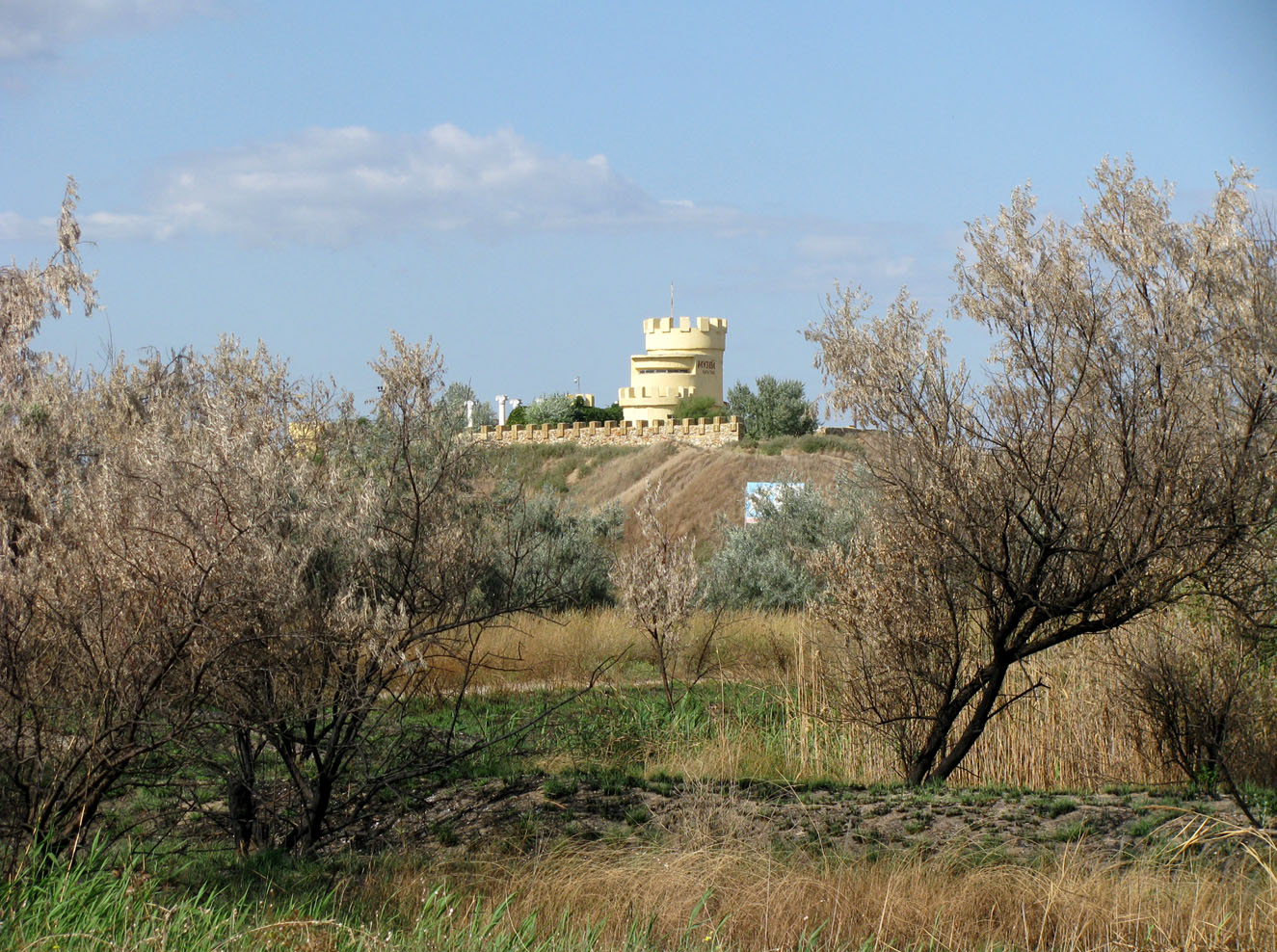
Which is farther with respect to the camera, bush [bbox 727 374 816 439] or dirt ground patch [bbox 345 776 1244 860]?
bush [bbox 727 374 816 439]

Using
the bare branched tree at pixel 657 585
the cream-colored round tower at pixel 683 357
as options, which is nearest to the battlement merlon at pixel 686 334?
the cream-colored round tower at pixel 683 357

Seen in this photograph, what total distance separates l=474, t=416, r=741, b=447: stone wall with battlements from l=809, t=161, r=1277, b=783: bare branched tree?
37.0 metres

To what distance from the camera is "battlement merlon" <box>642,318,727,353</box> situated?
71.0 meters

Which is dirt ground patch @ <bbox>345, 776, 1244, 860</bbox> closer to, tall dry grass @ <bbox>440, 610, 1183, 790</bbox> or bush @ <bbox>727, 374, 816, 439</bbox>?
tall dry grass @ <bbox>440, 610, 1183, 790</bbox>

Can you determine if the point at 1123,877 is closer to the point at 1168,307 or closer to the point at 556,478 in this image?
the point at 1168,307

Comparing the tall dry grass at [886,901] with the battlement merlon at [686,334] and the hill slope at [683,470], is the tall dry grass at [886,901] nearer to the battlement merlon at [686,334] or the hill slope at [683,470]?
the hill slope at [683,470]

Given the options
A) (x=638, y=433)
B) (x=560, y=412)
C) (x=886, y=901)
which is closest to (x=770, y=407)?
(x=638, y=433)

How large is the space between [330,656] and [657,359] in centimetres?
6519

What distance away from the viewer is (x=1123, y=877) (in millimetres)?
6062

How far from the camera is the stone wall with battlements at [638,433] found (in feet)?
156

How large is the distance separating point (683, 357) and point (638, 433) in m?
21.2

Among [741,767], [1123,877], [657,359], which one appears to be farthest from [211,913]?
[657,359]

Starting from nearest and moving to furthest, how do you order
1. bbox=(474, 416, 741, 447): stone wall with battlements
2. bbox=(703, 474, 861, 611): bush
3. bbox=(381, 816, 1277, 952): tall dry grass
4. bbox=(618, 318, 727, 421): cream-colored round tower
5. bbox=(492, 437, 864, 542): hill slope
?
bbox=(381, 816, 1277, 952): tall dry grass → bbox=(703, 474, 861, 611): bush → bbox=(492, 437, 864, 542): hill slope → bbox=(474, 416, 741, 447): stone wall with battlements → bbox=(618, 318, 727, 421): cream-colored round tower

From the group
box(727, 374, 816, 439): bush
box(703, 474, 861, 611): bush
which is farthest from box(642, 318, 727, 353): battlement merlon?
box(703, 474, 861, 611): bush
